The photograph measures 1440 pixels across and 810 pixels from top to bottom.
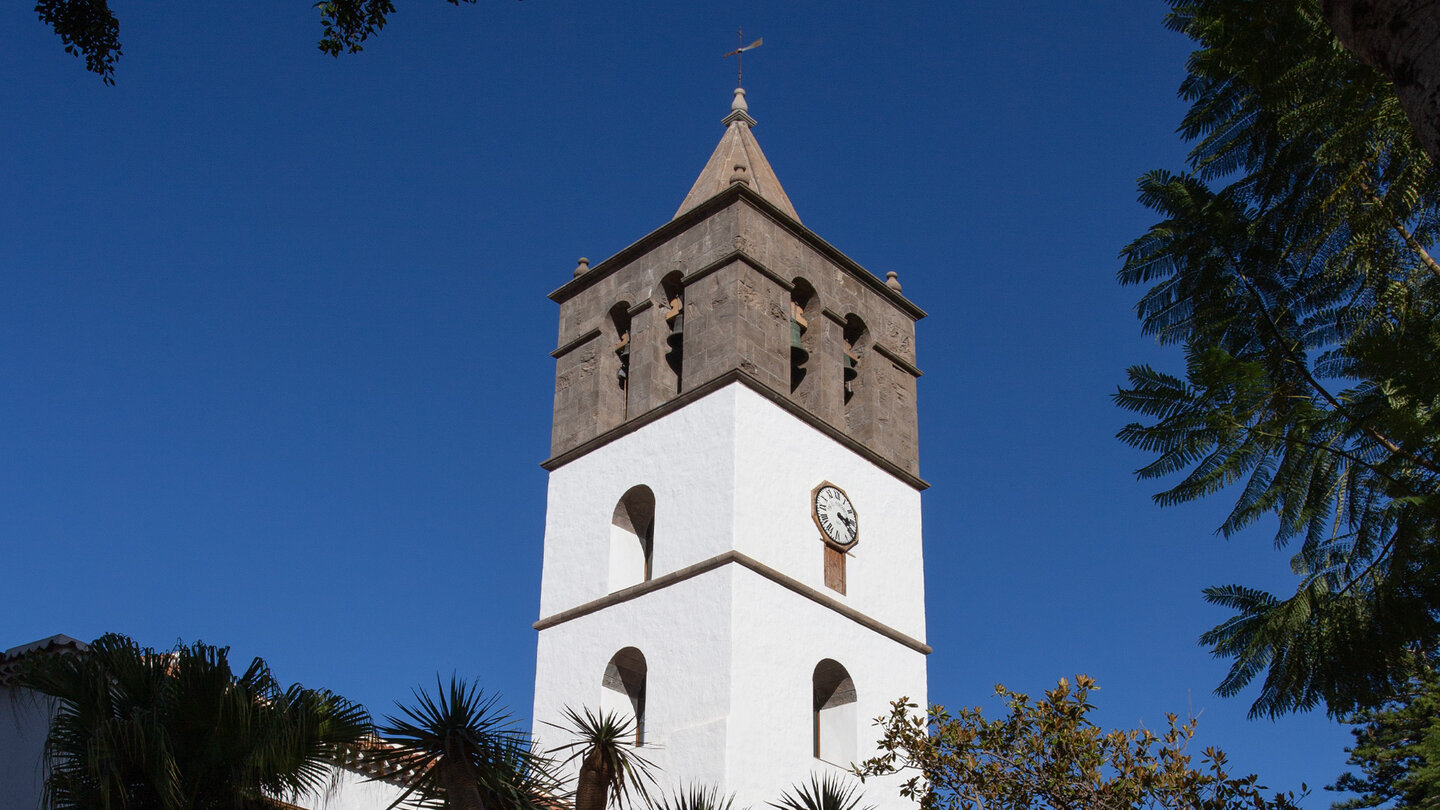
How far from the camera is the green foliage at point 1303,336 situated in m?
9.98

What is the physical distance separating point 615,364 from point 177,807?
46.4 feet

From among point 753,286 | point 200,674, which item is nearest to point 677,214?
point 753,286

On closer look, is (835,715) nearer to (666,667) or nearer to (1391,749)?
(666,667)

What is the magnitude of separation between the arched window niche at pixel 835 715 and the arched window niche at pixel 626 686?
8.15 feet

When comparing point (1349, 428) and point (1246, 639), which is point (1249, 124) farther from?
point (1246, 639)

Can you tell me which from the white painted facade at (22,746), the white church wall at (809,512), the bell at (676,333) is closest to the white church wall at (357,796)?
the white painted facade at (22,746)

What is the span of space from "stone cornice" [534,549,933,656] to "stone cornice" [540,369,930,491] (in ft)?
8.73

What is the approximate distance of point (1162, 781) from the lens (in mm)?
11117

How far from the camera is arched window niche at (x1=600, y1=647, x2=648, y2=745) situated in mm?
20469

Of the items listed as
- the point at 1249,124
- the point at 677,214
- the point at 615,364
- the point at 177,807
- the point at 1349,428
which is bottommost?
the point at 177,807

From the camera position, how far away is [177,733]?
10.8 meters

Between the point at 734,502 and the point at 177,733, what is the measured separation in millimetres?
10303

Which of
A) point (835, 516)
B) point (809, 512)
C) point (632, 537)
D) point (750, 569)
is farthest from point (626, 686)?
point (835, 516)

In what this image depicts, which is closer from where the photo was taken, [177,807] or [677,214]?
[177,807]
